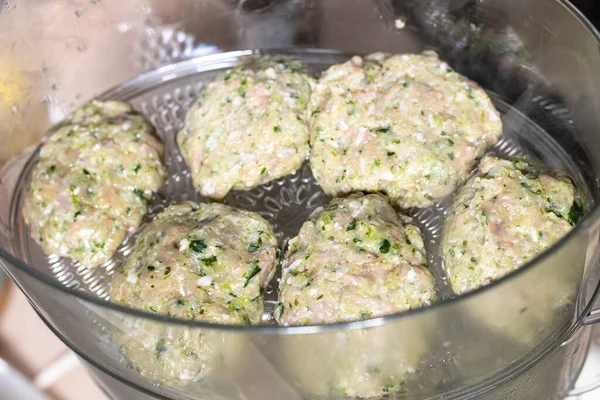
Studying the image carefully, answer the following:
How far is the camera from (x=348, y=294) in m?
1.30

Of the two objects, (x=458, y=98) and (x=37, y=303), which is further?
(x=458, y=98)

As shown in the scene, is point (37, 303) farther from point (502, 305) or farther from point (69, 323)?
point (502, 305)

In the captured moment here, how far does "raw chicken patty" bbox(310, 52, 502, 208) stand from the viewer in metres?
1.53

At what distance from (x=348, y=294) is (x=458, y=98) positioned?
60cm

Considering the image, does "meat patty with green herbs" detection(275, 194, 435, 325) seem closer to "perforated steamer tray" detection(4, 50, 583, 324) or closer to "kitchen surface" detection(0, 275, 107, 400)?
"perforated steamer tray" detection(4, 50, 583, 324)

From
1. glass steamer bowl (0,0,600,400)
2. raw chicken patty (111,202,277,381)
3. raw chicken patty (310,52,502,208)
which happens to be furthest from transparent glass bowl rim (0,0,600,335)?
raw chicken patty (310,52,502,208)

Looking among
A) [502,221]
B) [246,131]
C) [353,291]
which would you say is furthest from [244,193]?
[502,221]

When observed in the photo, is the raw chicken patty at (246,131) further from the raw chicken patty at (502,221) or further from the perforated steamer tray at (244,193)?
the raw chicken patty at (502,221)

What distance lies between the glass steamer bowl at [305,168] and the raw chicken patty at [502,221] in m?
0.10

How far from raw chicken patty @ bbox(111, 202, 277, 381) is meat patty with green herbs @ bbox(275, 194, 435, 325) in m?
0.07

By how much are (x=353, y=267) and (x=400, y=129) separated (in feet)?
1.30

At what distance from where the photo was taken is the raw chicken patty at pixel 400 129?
5.01 feet

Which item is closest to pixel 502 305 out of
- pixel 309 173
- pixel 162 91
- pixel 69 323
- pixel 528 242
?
pixel 528 242

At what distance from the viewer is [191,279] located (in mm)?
1378
